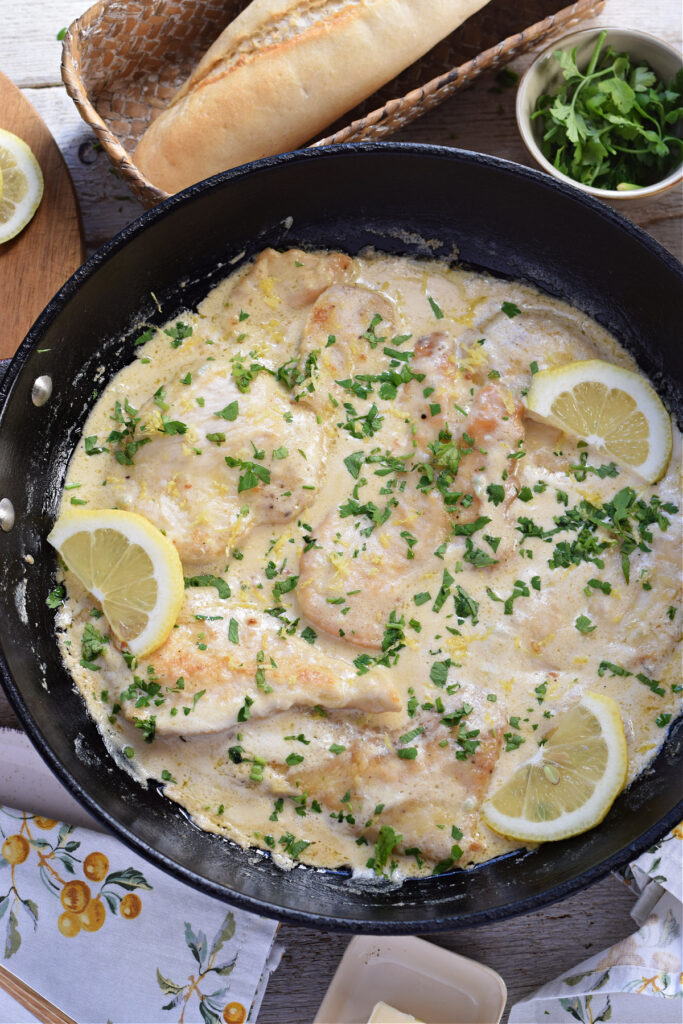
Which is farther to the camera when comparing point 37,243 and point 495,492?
point 37,243

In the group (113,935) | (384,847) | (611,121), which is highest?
(611,121)

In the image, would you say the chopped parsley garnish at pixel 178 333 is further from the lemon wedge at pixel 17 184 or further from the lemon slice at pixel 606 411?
the lemon slice at pixel 606 411

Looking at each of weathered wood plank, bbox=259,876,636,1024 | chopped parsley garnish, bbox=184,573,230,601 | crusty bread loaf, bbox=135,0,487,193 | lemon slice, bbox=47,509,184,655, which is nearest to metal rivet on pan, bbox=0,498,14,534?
lemon slice, bbox=47,509,184,655

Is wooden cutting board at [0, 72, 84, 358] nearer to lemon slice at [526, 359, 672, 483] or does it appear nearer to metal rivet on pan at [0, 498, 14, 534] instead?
metal rivet on pan at [0, 498, 14, 534]

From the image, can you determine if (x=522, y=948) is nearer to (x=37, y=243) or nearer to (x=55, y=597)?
(x=55, y=597)

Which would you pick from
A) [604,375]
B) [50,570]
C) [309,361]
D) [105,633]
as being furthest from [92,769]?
[604,375]

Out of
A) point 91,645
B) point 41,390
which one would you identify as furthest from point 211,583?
point 41,390

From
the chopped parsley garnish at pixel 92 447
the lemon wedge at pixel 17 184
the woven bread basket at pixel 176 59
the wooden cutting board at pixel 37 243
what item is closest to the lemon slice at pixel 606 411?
the woven bread basket at pixel 176 59
